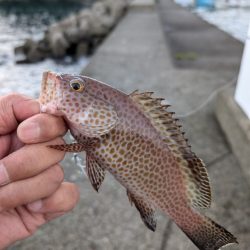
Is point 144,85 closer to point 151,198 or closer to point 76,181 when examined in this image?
point 76,181

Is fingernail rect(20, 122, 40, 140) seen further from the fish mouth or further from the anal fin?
the anal fin

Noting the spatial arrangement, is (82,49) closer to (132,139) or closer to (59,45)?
(59,45)

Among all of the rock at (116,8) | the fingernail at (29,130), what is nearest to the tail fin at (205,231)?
the fingernail at (29,130)

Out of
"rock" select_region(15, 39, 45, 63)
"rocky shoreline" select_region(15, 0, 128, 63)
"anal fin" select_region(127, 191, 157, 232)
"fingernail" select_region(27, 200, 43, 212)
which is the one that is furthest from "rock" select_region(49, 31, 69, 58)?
"anal fin" select_region(127, 191, 157, 232)

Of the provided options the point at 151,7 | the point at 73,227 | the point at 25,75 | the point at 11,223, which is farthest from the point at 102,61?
the point at 151,7

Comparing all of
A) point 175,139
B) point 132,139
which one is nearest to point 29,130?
point 132,139

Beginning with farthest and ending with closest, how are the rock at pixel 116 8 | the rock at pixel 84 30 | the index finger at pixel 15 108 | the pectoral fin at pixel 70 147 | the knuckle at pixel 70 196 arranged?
1. the rock at pixel 116 8
2. the rock at pixel 84 30
3. the knuckle at pixel 70 196
4. the index finger at pixel 15 108
5. the pectoral fin at pixel 70 147

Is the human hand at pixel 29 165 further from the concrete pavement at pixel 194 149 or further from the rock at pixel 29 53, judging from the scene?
the rock at pixel 29 53

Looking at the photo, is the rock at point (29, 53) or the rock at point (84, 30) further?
the rock at point (84, 30)
